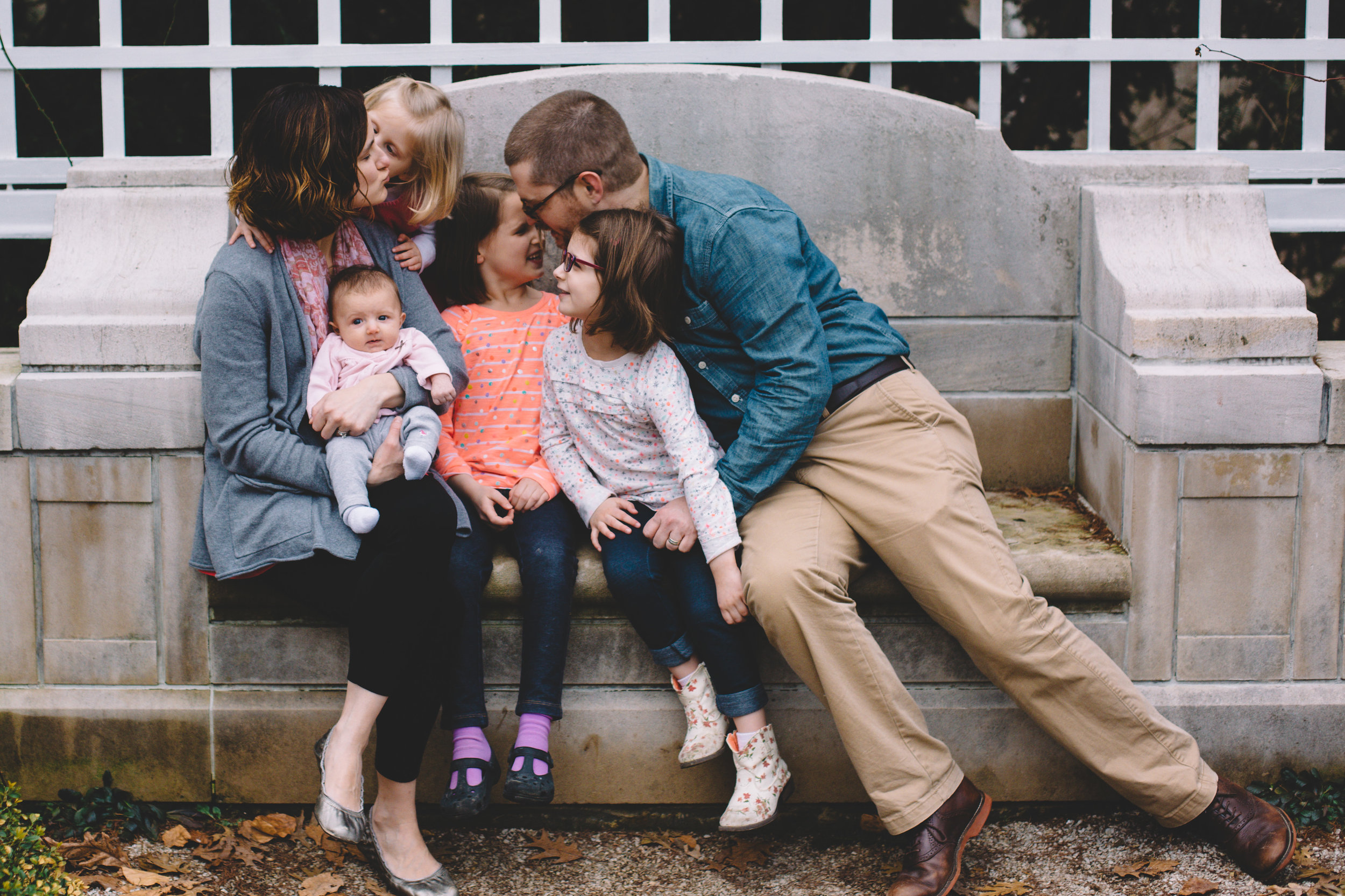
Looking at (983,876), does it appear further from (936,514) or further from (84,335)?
(84,335)

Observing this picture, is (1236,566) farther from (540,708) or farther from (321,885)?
(321,885)

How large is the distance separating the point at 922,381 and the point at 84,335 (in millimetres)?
2024

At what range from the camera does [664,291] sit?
274cm

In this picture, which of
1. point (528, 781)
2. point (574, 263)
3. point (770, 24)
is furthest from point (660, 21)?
point (528, 781)

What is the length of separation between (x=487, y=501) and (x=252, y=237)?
80cm

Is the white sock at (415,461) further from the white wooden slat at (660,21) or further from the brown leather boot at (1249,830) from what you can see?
the brown leather boot at (1249,830)

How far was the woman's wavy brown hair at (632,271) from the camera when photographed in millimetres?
2674

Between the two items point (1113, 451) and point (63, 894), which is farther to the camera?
point (1113, 451)

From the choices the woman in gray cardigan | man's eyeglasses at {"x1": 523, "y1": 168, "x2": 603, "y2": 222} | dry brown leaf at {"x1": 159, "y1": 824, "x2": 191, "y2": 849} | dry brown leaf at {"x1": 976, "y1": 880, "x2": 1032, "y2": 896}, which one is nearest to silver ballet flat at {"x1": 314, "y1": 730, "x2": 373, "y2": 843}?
the woman in gray cardigan

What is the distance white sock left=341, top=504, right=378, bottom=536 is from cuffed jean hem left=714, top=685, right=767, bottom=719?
0.86 metres

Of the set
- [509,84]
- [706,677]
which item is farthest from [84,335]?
[706,677]

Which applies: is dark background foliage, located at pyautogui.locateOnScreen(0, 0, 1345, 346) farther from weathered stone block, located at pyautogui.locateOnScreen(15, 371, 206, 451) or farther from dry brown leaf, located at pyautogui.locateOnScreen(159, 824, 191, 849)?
dry brown leaf, located at pyautogui.locateOnScreen(159, 824, 191, 849)

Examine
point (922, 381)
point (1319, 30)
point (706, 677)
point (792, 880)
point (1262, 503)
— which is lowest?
point (792, 880)

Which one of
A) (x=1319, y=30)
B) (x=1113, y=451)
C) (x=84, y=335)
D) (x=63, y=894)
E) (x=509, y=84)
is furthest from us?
(x=1319, y=30)
